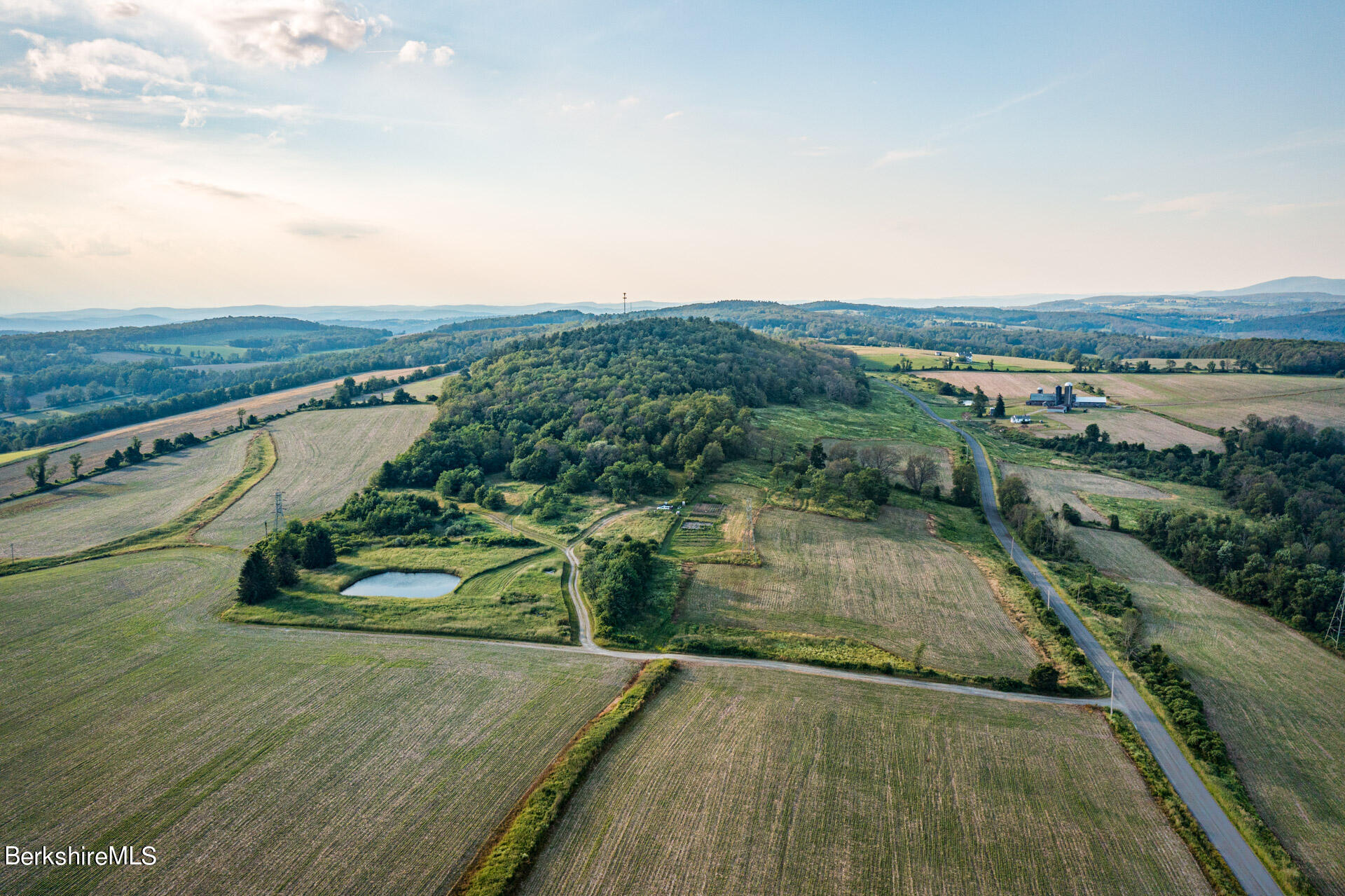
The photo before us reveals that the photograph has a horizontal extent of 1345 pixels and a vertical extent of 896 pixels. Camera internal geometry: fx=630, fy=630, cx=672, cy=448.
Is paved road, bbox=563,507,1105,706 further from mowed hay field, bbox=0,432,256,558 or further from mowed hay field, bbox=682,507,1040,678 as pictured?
mowed hay field, bbox=0,432,256,558

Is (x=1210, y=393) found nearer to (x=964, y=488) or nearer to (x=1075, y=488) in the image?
(x=1075, y=488)

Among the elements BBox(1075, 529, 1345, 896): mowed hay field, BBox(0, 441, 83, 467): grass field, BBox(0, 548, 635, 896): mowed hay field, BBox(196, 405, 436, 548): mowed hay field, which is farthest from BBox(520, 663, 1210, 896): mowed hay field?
BBox(0, 441, 83, 467): grass field

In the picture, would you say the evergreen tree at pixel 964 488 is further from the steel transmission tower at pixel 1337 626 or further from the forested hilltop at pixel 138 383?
the forested hilltop at pixel 138 383

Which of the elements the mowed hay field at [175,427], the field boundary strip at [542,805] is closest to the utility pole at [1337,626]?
the field boundary strip at [542,805]

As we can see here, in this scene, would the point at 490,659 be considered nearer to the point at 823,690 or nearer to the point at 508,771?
the point at 508,771

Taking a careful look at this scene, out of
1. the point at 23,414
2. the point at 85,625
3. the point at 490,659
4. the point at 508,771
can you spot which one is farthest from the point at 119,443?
the point at 508,771

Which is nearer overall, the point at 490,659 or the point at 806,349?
the point at 490,659

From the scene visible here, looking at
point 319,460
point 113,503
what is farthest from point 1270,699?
Result: point 113,503
